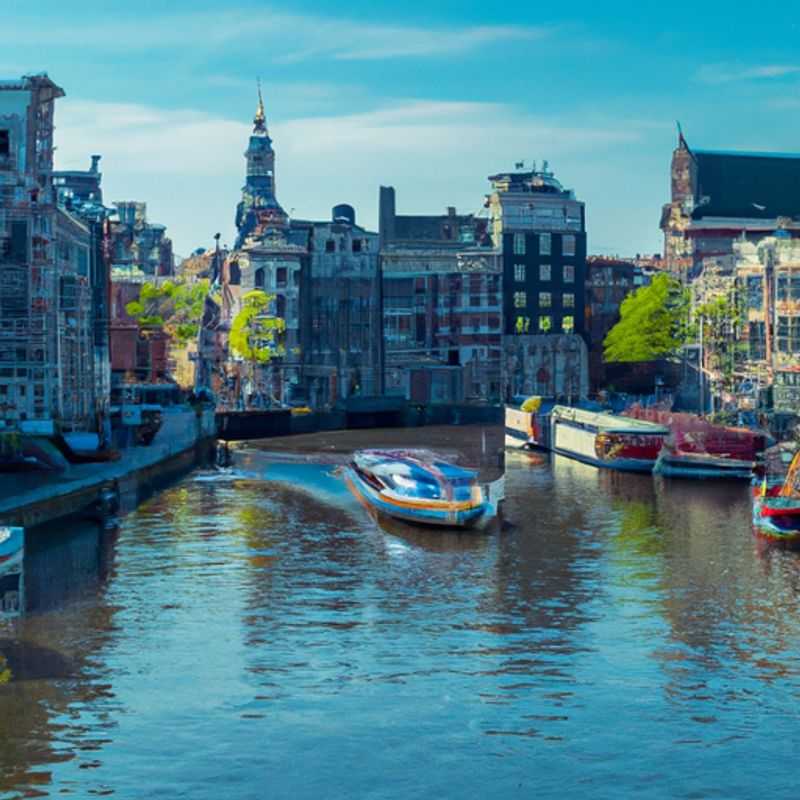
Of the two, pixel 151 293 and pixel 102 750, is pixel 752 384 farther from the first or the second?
pixel 102 750

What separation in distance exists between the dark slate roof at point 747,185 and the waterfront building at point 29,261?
8937 centimetres

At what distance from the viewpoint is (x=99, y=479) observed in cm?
7381

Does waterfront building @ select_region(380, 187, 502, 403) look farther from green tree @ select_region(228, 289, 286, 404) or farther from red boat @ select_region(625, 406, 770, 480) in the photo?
red boat @ select_region(625, 406, 770, 480)

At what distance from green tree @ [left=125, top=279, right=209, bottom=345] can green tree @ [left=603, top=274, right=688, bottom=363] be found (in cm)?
4363

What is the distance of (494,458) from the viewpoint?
103375 mm

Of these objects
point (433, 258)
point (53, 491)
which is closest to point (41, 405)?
point (53, 491)

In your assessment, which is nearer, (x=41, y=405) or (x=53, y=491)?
(x=53, y=491)

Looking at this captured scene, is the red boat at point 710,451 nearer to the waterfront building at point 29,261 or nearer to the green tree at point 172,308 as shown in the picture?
the waterfront building at point 29,261

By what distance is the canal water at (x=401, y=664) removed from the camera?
33.3 m

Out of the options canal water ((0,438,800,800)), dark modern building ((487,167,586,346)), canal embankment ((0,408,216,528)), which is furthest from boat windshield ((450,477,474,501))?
dark modern building ((487,167,586,346))

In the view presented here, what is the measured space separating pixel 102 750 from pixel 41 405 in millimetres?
57088

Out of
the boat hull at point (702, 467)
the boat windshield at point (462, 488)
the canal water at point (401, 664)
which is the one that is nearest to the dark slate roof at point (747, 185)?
the boat hull at point (702, 467)

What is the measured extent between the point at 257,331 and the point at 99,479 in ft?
231

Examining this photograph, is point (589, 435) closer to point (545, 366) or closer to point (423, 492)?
point (423, 492)
